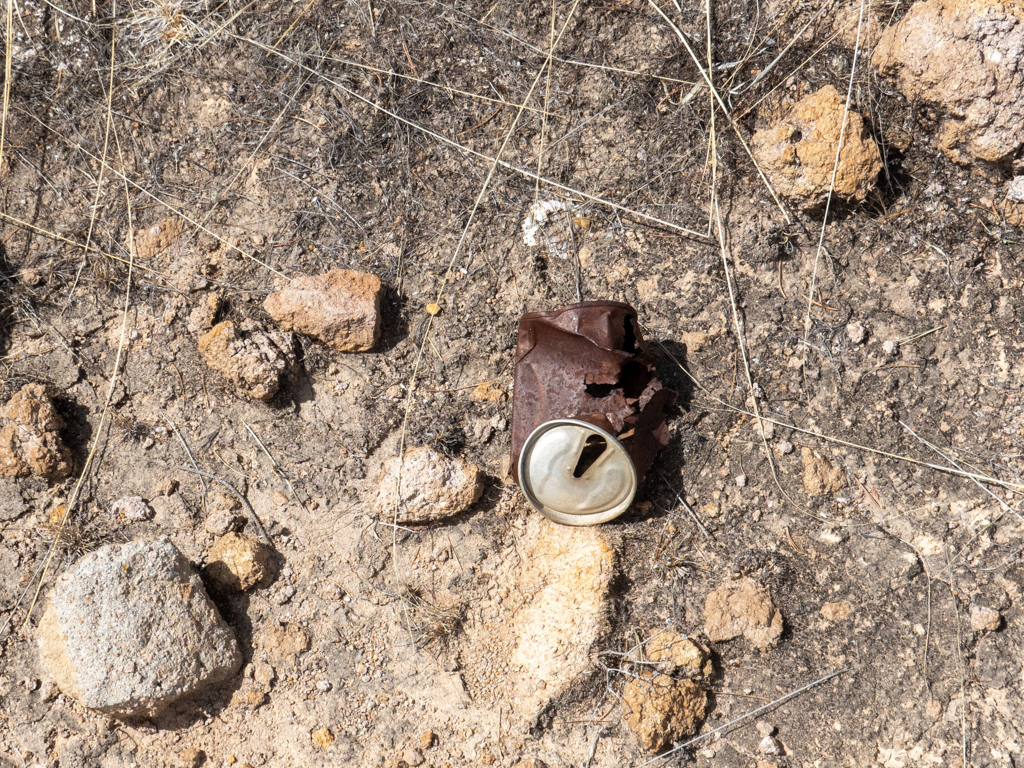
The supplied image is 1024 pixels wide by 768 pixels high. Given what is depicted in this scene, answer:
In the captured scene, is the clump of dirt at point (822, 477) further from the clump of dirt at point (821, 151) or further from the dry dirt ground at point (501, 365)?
the clump of dirt at point (821, 151)

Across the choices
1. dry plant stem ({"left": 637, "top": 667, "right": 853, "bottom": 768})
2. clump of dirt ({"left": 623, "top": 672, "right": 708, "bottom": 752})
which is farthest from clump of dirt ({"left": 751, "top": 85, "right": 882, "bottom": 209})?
clump of dirt ({"left": 623, "top": 672, "right": 708, "bottom": 752})

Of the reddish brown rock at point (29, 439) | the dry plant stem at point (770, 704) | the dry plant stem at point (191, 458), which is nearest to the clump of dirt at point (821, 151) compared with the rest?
the dry plant stem at point (770, 704)

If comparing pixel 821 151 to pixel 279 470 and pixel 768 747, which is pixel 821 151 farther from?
pixel 279 470

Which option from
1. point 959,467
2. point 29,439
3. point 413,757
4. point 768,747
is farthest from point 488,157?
point 768,747

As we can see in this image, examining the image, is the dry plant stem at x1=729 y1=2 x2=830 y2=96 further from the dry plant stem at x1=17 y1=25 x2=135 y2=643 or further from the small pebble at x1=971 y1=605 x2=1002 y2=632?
the dry plant stem at x1=17 y1=25 x2=135 y2=643

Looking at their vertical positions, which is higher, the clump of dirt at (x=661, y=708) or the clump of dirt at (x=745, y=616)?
the clump of dirt at (x=745, y=616)

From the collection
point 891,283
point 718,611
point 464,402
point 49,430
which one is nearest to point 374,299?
point 464,402
